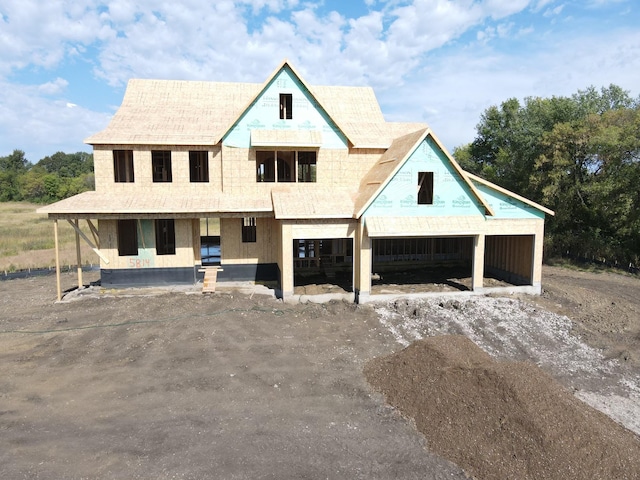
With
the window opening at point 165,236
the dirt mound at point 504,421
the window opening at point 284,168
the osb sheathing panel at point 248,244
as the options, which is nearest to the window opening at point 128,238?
the window opening at point 165,236

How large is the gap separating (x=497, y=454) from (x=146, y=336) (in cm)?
1120

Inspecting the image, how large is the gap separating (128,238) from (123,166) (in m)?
3.50

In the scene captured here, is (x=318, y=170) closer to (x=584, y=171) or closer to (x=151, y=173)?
(x=151, y=173)

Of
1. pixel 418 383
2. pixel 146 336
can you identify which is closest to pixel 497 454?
pixel 418 383

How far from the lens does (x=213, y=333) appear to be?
14750 millimetres

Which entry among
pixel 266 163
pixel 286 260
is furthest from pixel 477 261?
pixel 266 163

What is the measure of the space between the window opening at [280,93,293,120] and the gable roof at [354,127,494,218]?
16.4 ft

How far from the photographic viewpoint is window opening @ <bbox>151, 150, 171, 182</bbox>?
21.2 meters

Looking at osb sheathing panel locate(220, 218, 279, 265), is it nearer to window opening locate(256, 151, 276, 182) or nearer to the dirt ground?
the dirt ground

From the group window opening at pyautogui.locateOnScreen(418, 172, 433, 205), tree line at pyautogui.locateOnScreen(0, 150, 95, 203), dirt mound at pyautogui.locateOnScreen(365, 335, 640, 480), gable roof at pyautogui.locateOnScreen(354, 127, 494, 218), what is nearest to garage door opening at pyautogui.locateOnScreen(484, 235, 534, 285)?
gable roof at pyautogui.locateOnScreen(354, 127, 494, 218)

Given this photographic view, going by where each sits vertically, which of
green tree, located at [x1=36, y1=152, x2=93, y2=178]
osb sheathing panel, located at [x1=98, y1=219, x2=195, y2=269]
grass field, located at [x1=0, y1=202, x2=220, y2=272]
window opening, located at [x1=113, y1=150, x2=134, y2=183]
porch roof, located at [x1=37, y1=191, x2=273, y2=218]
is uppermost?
green tree, located at [x1=36, y1=152, x2=93, y2=178]

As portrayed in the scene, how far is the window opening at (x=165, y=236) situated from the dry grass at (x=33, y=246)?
9.75 metres

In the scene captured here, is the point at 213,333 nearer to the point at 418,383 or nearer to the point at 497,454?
the point at 418,383

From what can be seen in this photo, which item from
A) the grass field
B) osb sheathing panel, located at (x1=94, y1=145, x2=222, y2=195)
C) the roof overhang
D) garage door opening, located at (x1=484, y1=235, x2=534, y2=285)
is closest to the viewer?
the roof overhang
